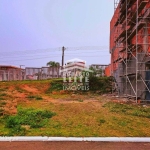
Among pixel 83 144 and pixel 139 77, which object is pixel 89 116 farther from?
pixel 139 77

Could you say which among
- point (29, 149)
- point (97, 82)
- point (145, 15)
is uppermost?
point (145, 15)

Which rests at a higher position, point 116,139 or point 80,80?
point 80,80

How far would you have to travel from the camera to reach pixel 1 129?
464cm

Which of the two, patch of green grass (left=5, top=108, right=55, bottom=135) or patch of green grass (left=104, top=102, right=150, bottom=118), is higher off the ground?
patch of green grass (left=104, top=102, right=150, bottom=118)

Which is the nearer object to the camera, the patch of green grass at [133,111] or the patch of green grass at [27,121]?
the patch of green grass at [27,121]

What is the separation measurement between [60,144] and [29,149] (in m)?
0.64

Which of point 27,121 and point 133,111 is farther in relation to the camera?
point 133,111

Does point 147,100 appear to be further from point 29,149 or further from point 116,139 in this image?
point 29,149

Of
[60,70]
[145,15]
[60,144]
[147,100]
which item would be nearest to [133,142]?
[60,144]

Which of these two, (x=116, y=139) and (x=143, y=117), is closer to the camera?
(x=116, y=139)

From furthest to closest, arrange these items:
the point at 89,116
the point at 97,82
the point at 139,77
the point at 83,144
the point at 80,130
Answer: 1. the point at 97,82
2. the point at 139,77
3. the point at 89,116
4. the point at 80,130
5. the point at 83,144

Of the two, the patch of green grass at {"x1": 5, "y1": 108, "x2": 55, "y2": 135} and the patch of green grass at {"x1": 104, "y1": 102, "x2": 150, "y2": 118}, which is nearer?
the patch of green grass at {"x1": 5, "y1": 108, "x2": 55, "y2": 135}

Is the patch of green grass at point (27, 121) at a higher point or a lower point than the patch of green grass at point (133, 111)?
lower

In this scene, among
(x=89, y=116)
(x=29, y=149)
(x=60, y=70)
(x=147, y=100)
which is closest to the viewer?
(x=29, y=149)
